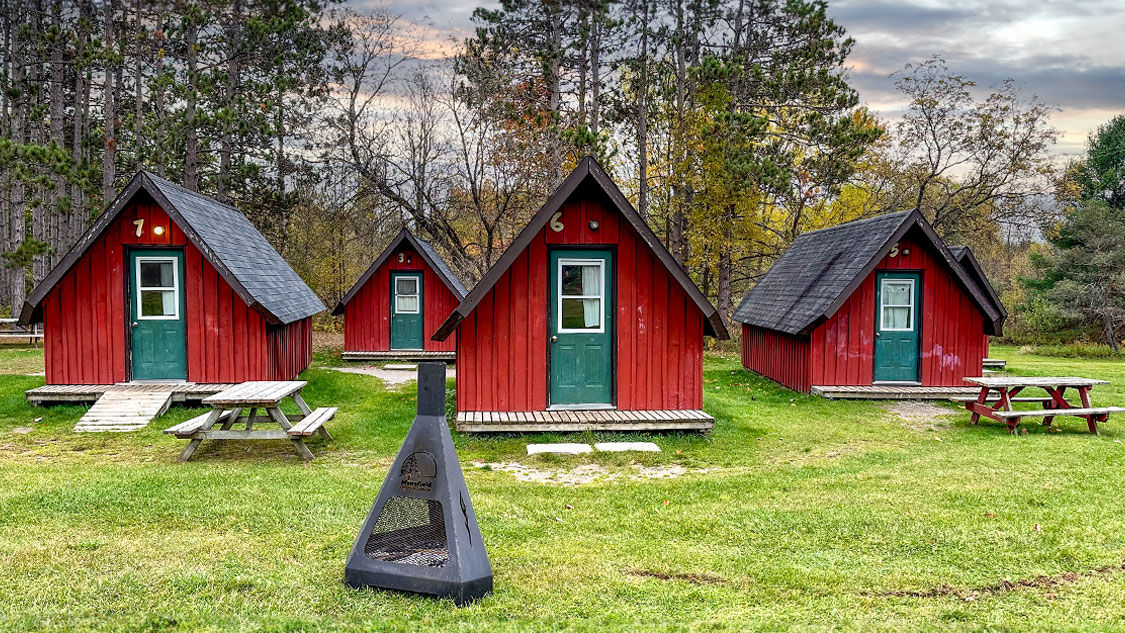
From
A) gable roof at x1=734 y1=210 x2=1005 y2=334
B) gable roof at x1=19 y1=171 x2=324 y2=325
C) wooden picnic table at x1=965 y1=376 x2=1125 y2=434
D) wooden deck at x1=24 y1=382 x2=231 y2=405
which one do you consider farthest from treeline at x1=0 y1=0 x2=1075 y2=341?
wooden picnic table at x1=965 y1=376 x2=1125 y2=434

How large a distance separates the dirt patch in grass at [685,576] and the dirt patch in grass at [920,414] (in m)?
8.05

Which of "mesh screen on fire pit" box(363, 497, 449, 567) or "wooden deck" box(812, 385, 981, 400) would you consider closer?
"mesh screen on fire pit" box(363, 497, 449, 567)

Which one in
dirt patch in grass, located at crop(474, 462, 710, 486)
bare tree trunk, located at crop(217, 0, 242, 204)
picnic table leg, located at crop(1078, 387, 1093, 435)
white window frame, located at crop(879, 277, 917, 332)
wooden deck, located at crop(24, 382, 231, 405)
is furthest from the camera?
bare tree trunk, located at crop(217, 0, 242, 204)

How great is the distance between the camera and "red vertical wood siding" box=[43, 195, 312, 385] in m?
13.2

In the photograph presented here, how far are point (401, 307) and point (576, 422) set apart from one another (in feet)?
43.1

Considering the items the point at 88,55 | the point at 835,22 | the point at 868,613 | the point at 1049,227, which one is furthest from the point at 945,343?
the point at 88,55

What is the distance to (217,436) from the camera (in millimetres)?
8969

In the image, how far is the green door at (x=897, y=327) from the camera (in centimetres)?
1515

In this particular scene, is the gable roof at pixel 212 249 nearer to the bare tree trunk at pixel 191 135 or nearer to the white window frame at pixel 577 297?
the white window frame at pixel 577 297

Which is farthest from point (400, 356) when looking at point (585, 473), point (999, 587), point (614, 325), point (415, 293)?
point (999, 587)

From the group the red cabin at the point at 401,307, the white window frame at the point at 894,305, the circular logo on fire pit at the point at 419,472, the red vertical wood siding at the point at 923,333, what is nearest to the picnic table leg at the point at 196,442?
the circular logo on fire pit at the point at 419,472

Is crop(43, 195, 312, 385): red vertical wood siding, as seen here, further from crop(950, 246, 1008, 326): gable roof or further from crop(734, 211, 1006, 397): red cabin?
crop(950, 246, 1008, 326): gable roof

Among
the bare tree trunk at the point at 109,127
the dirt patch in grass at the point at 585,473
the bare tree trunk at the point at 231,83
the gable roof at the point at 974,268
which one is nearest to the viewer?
the dirt patch in grass at the point at 585,473

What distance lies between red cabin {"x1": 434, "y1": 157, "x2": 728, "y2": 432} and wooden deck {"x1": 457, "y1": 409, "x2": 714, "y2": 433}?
0.08 meters
